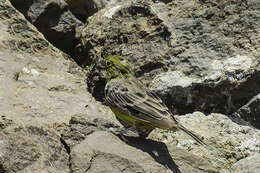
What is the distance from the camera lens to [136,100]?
703cm

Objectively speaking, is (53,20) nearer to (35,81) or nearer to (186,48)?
(35,81)

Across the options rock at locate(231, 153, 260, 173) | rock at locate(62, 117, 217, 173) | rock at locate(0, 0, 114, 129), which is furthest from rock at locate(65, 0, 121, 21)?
rock at locate(231, 153, 260, 173)

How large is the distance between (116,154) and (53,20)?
3505 mm

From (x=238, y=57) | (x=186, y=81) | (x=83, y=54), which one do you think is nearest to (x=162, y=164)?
(x=186, y=81)

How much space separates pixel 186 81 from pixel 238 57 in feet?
2.56

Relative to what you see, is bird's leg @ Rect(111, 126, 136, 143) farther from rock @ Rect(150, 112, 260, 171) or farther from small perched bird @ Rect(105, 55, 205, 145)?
rock @ Rect(150, 112, 260, 171)

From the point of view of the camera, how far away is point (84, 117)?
22.0ft

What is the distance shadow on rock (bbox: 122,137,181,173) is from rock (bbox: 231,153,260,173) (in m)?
0.73

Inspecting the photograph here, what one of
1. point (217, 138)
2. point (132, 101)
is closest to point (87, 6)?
point (132, 101)

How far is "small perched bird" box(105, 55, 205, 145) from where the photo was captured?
Result: 6.64 m

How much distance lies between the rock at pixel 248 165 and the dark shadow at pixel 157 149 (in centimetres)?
73

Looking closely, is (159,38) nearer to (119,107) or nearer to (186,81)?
(186,81)

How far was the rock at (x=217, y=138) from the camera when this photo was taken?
6844 millimetres

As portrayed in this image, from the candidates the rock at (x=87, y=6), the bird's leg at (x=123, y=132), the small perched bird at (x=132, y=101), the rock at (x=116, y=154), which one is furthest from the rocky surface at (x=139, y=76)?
the rock at (x=87, y=6)
